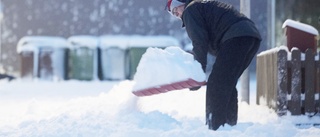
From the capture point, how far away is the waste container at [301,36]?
6156mm

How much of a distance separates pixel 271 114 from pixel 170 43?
8.95 meters

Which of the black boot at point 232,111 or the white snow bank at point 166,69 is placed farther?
Answer: the black boot at point 232,111

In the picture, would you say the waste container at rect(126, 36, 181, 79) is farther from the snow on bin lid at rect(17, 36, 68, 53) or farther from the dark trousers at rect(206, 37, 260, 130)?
the dark trousers at rect(206, 37, 260, 130)

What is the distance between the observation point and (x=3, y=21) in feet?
55.7

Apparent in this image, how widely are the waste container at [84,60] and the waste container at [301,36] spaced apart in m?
9.41

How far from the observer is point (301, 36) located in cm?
618

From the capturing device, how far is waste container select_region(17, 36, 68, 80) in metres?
14.9

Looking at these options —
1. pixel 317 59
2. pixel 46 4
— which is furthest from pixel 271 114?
pixel 46 4

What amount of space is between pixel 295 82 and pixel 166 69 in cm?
175

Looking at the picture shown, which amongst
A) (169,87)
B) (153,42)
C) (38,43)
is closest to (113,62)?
(153,42)

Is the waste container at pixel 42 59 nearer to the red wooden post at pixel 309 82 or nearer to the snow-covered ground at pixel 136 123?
the snow-covered ground at pixel 136 123

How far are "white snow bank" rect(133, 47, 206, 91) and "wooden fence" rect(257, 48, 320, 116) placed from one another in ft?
4.66

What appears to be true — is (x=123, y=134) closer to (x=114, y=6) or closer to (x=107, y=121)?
(x=107, y=121)

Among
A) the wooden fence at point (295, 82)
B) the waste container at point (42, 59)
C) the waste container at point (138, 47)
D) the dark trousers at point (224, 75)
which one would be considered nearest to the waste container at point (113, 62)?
the waste container at point (138, 47)
